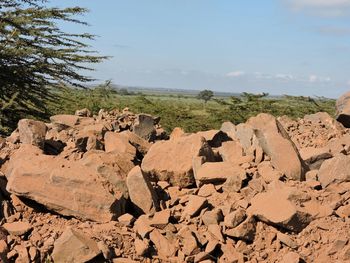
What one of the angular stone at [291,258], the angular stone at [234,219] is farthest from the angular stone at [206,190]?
the angular stone at [291,258]

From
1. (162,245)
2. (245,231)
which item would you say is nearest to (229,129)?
(245,231)

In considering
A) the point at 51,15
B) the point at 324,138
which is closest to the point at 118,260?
the point at 324,138

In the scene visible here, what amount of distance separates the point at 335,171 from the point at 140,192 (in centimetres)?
242

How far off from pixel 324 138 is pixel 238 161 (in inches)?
86.1

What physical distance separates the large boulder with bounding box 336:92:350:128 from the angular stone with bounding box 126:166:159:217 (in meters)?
4.88

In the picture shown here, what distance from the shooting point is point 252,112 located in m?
16.4

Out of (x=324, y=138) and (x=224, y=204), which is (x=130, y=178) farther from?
(x=324, y=138)

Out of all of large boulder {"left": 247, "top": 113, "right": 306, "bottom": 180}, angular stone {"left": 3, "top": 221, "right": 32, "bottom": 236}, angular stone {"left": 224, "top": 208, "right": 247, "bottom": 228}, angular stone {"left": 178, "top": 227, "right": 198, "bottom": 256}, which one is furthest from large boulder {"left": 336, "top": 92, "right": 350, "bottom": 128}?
angular stone {"left": 3, "top": 221, "right": 32, "bottom": 236}

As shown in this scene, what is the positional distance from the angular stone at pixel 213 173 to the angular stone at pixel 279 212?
553 mm

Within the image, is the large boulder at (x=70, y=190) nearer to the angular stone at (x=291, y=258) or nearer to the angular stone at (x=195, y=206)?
the angular stone at (x=195, y=206)

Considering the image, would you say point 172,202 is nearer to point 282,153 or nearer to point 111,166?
point 111,166

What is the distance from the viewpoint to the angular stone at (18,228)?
5062mm

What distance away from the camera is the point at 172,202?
5730mm

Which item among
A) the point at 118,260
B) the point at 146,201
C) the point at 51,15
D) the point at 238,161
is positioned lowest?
the point at 118,260
